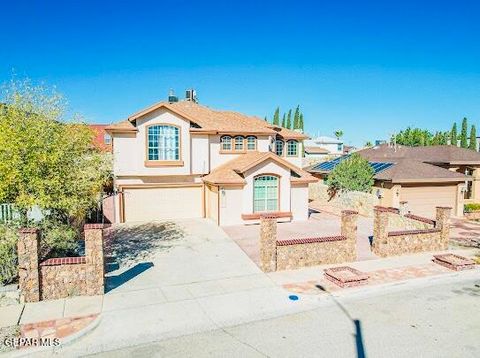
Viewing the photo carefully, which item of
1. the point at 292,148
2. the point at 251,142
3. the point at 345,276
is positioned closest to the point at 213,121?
the point at 251,142

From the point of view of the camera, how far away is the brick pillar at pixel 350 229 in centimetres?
1484

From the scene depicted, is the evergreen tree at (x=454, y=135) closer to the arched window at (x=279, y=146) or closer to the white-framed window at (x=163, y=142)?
the arched window at (x=279, y=146)

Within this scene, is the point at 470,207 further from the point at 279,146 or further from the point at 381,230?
the point at 381,230

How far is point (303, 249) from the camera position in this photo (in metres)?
14.3

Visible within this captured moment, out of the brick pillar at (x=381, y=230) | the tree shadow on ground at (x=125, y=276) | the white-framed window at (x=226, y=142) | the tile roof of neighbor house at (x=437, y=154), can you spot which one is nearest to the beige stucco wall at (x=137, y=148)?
the white-framed window at (x=226, y=142)

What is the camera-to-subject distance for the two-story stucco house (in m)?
21.6

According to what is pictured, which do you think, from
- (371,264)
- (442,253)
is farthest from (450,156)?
(371,264)

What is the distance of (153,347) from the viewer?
869 cm

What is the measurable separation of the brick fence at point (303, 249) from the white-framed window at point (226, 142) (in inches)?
452

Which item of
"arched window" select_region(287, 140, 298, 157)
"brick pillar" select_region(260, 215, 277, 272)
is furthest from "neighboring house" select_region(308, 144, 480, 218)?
"brick pillar" select_region(260, 215, 277, 272)

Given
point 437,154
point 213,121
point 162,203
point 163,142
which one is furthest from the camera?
point 437,154

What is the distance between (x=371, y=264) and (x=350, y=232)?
156cm

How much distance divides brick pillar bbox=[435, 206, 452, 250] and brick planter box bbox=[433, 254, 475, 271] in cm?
167

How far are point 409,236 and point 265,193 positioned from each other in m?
8.48
